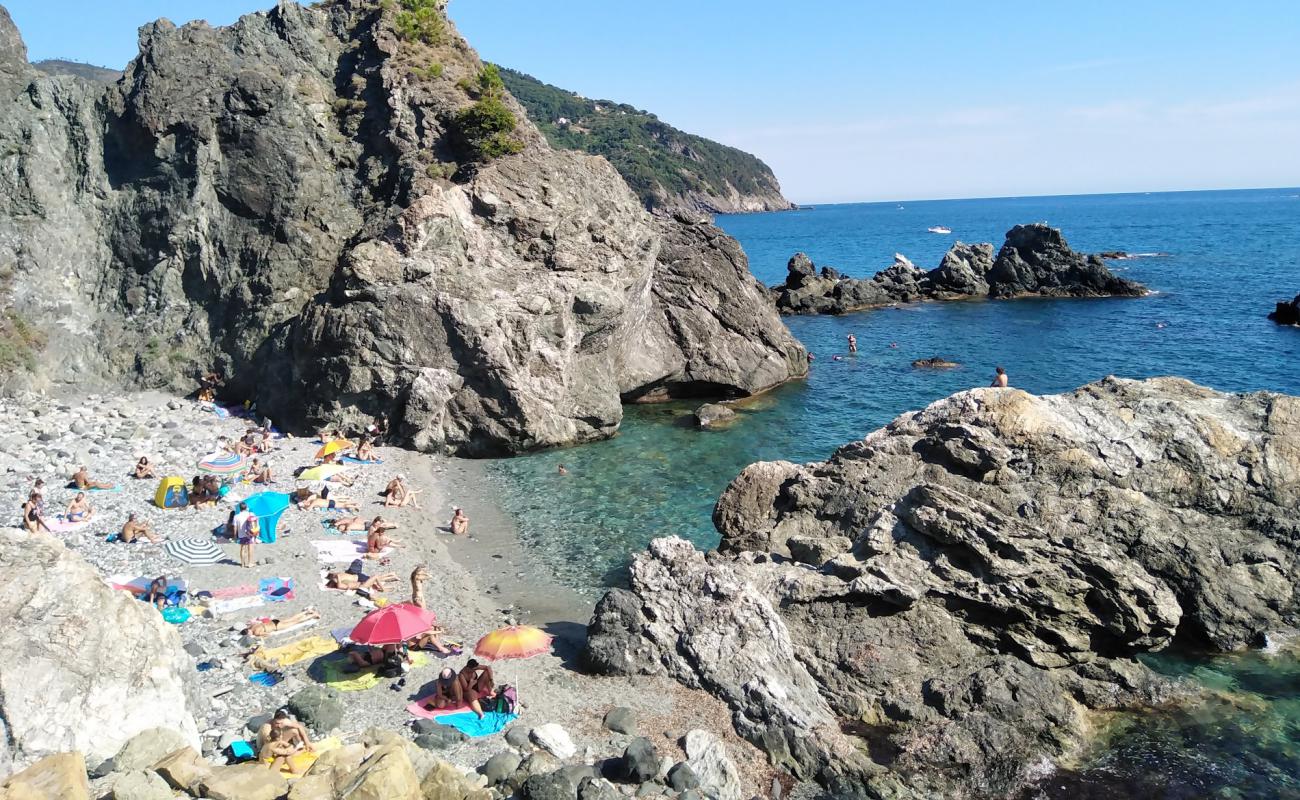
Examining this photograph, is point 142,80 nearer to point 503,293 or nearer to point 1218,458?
point 503,293

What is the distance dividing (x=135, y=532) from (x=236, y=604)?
197 inches

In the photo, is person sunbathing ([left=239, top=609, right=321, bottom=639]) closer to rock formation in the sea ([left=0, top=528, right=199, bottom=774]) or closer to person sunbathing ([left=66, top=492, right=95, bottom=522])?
rock formation in the sea ([left=0, top=528, right=199, bottom=774])

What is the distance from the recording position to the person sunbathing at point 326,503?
24.1m

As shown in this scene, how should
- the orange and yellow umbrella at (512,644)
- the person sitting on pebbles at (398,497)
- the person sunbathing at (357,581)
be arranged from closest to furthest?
1. the orange and yellow umbrella at (512,644)
2. the person sunbathing at (357,581)
3. the person sitting on pebbles at (398,497)

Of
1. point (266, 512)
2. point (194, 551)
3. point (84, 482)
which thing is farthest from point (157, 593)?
point (84, 482)

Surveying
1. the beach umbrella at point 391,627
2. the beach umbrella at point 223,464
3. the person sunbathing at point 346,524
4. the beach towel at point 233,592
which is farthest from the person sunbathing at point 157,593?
the beach umbrella at point 223,464

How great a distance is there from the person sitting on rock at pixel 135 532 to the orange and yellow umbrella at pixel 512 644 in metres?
10.3

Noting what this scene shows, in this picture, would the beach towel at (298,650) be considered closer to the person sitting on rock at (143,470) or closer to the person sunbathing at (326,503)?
the person sunbathing at (326,503)

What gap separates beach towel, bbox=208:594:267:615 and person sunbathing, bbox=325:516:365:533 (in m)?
4.42

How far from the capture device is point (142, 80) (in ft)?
115

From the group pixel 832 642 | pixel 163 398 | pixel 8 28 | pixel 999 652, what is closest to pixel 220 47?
pixel 8 28

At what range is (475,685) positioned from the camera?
14820 millimetres

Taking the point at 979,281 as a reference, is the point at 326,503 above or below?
below

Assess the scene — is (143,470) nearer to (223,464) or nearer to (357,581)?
(223,464)
